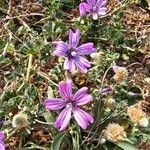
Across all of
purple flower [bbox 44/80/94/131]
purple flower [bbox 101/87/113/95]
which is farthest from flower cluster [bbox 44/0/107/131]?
purple flower [bbox 101/87/113/95]

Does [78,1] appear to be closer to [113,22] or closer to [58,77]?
[113,22]

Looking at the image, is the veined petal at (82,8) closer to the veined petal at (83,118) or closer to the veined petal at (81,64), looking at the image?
the veined petal at (81,64)

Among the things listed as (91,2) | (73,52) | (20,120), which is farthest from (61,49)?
(91,2)

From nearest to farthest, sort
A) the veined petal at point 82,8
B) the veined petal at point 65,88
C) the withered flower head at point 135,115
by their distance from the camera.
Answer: the veined petal at point 65,88 < the withered flower head at point 135,115 < the veined petal at point 82,8

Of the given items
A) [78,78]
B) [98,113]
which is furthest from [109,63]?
[98,113]

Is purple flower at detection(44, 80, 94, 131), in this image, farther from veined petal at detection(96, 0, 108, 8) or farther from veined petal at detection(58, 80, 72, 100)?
veined petal at detection(96, 0, 108, 8)

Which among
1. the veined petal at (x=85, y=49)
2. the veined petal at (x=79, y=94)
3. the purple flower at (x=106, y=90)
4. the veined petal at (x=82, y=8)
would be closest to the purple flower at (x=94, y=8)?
the veined petal at (x=82, y=8)

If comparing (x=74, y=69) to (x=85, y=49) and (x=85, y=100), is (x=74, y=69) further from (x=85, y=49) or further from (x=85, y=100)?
(x=85, y=100)
